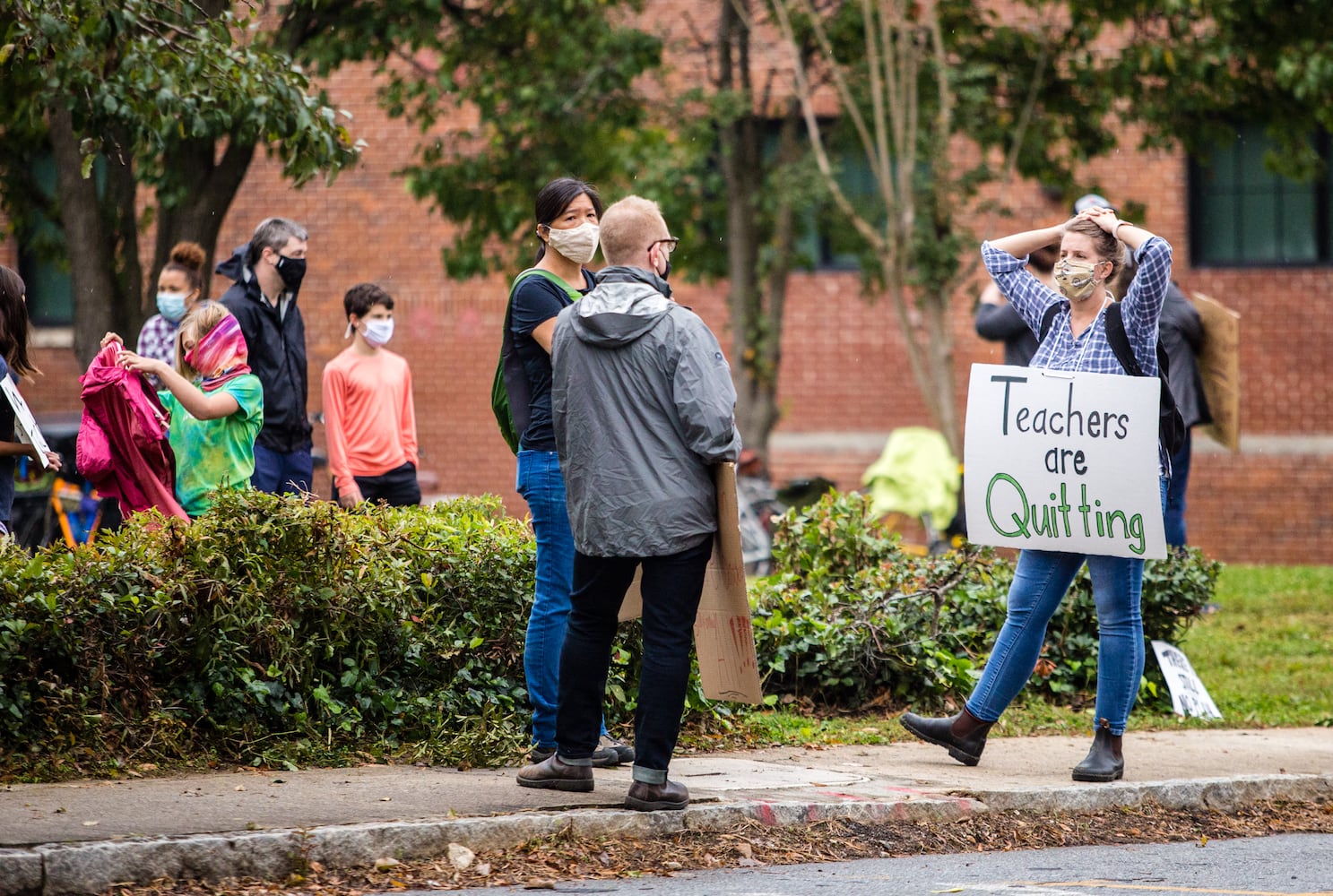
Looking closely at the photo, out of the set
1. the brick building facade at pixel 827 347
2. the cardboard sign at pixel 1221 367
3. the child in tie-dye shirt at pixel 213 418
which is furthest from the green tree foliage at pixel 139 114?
the brick building facade at pixel 827 347

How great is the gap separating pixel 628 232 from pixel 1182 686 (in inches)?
163

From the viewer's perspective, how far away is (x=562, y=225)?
5.66 meters

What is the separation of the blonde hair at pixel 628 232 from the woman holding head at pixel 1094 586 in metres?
1.65

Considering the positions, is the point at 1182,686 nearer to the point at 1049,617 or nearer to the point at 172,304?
the point at 1049,617

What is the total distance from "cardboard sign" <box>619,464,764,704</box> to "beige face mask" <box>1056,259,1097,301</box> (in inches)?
65.4

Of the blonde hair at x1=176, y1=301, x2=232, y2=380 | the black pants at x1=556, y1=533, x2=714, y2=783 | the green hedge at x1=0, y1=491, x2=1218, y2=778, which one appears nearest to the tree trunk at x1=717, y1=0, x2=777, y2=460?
the blonde hair at x1=176, y1=301, x2=232, y2=380

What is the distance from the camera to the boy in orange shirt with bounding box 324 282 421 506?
8664 millimetres

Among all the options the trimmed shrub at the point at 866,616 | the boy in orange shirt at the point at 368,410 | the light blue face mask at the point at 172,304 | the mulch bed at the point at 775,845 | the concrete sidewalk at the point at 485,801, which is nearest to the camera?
the concrete sidewalk at the point at 485,801

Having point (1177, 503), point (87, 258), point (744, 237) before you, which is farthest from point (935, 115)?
point (87, 258)

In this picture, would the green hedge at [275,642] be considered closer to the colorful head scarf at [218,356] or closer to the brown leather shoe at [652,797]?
the brown leather shoe at [652,797]

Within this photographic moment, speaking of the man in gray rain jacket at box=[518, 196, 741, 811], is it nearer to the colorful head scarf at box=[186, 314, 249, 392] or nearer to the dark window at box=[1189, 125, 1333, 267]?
the colorful head scarf at box=[186, 314, 249, 392]

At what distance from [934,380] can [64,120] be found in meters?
7.45

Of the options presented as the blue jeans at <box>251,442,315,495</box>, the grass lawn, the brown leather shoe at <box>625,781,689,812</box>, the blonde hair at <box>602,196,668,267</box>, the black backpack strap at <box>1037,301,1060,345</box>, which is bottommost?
the grass lawn

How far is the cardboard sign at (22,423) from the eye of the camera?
618 cm
